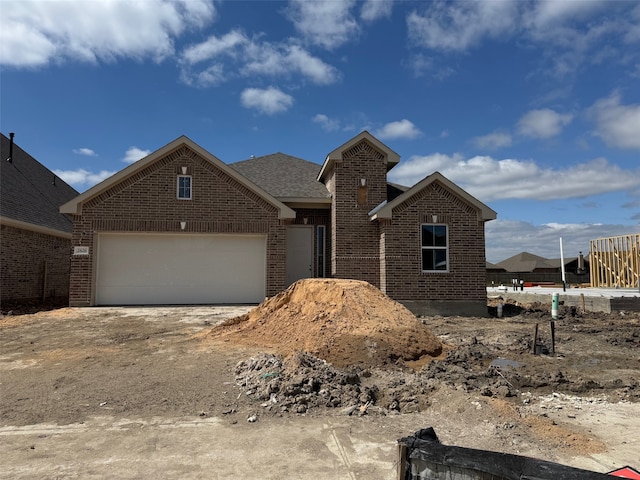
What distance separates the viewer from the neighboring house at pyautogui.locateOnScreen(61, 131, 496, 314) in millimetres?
15273

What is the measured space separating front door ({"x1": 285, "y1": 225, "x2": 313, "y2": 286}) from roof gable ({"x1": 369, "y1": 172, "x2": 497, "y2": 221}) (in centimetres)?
311

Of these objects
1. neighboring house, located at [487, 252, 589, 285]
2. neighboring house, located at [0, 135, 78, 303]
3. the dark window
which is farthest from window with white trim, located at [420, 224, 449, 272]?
neighboring house, located at [487, 252, 589, 285]

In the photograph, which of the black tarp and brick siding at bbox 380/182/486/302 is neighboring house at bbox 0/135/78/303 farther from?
the black tarp

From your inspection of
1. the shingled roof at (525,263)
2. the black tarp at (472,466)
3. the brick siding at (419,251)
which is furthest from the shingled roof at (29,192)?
the shingled roof at (525,263)

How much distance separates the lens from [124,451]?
14.6 feet

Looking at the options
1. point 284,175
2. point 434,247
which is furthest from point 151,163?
point 434,247

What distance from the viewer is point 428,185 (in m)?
15.8

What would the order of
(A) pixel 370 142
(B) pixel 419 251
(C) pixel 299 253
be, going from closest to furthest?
(B) pixel 419 251, (A) pixel 370 142, (C) pixel 299 253

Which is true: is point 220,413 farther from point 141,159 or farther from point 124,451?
point 141,159

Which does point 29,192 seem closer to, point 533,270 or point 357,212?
point 357,212

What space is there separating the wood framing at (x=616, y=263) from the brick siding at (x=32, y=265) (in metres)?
27.2

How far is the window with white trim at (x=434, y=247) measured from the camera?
1578 cm

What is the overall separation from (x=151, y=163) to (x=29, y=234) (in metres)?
6.18

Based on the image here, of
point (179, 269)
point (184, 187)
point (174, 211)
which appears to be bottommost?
point (179, 269)
